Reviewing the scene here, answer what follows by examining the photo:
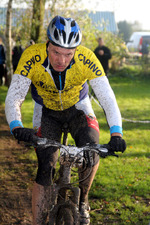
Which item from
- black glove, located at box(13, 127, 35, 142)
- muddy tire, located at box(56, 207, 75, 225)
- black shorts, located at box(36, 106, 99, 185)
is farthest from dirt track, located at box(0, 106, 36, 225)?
black glove, located at box(13, 127, 35, 142)

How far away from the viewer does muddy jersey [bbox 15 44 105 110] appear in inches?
147

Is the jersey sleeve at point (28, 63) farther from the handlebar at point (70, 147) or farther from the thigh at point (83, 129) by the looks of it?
the handlebar at point (70, 147)

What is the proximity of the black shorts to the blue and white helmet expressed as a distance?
0.90 metres

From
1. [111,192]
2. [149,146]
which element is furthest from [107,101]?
[149,146]

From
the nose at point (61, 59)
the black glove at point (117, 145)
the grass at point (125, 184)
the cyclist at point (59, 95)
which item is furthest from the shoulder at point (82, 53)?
the grass at point (125, 184)

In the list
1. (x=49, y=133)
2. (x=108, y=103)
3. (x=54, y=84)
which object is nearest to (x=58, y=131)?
(x=49, y=133)

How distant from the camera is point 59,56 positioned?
3.46 metres

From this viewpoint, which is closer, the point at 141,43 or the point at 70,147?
the point at 70,147

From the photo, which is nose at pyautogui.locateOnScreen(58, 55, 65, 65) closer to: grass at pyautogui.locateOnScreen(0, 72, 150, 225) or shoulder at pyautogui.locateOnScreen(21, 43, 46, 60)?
shoulder at pyautogui.locateOnScreen(21, 43, 46, 60)

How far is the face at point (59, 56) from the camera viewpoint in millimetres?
3436

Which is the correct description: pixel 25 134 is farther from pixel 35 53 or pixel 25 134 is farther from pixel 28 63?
pixel 35 53

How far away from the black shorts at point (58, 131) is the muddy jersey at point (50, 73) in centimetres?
18

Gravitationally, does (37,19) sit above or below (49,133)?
above

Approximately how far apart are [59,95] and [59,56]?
59cm
